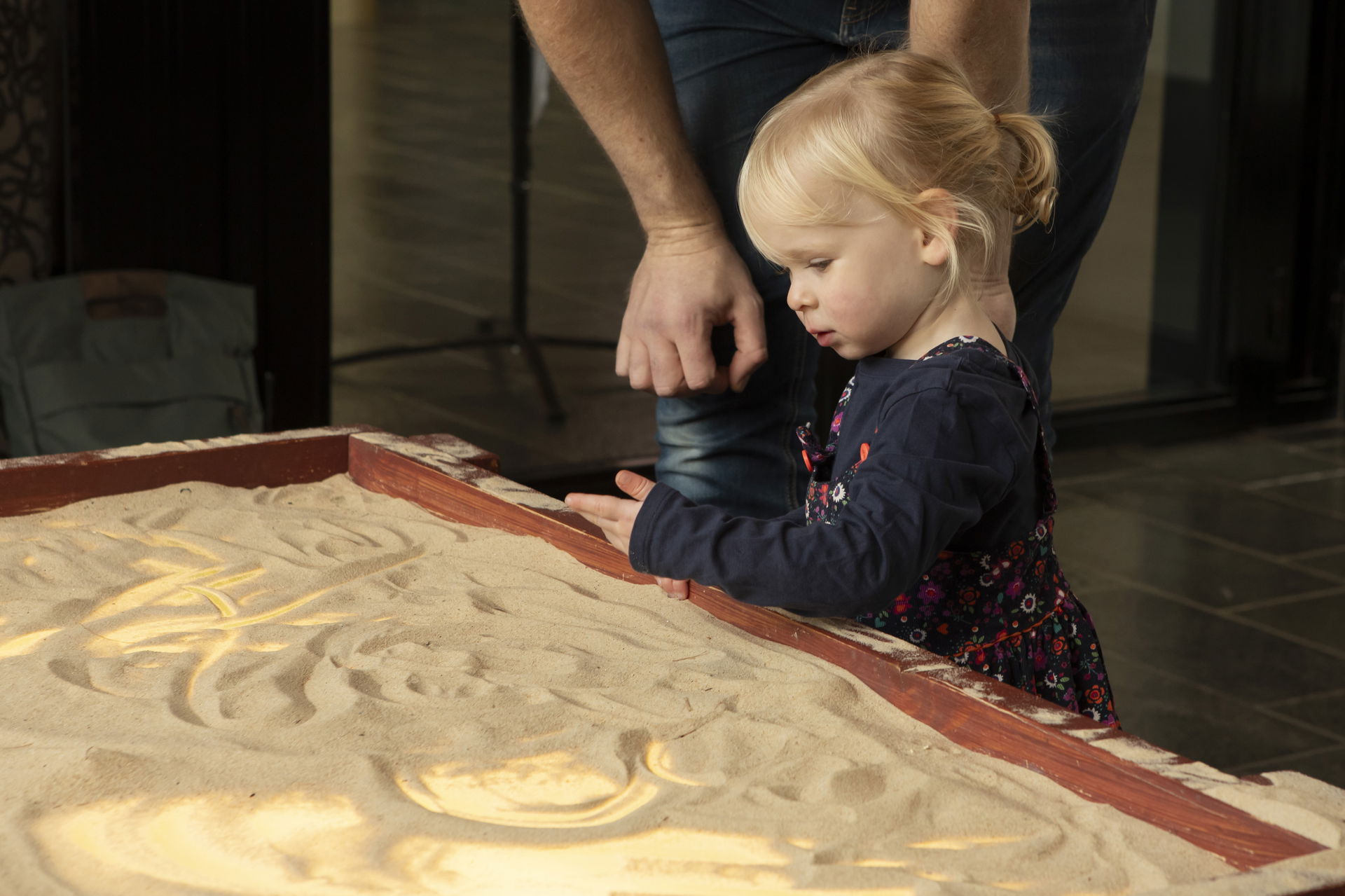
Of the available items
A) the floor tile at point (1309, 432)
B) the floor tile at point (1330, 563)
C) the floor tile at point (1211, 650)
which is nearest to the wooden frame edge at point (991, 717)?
the floor tile at point (1211, 650)

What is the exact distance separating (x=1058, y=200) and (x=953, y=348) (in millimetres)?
604

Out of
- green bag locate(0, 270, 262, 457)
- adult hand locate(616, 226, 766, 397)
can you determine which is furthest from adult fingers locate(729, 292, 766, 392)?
green bag locate(0, 270, 262, 457)

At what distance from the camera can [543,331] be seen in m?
3.55

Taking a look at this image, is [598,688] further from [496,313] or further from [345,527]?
[496,313]

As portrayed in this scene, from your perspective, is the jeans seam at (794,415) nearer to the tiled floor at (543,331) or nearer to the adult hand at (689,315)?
the adult hand at (689,315)

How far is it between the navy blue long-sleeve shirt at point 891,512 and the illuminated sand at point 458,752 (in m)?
0.08

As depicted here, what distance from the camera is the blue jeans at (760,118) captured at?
71.4 inches

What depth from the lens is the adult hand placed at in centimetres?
175

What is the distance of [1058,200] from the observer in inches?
75.0

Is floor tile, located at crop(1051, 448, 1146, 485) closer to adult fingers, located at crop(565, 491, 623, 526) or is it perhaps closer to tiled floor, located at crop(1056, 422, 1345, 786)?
tiled floor, located at crop(1056, 422, 1345, 786)

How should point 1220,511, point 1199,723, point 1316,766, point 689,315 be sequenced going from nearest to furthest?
1. point 689,315
2. point 1316,766
3. point 1199,723
4. point 1220,511

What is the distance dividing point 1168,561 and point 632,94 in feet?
6.40

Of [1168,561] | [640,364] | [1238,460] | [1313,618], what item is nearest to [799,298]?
[640,364]

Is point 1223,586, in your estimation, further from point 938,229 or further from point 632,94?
point 938,229
